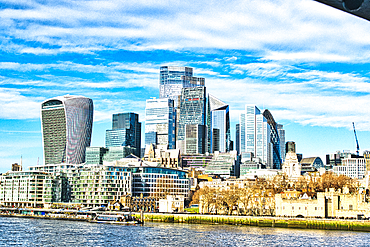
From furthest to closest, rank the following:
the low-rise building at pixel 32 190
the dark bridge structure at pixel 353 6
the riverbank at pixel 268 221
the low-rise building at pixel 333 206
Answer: the low-rise building at pixel 32 190 < the low-rise building at pixel 333 206 < the riverbank at pixel 268 221 < the dark bridge structure at pixel 353 6

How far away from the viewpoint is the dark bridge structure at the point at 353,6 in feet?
25.6

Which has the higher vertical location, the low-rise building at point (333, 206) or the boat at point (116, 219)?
the low-rise building at point (333, 206)

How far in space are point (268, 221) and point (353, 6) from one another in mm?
107673

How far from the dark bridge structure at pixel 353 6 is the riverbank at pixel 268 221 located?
A: 9852cm

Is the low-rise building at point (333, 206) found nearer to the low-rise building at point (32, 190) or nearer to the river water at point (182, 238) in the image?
the river water at point (182, 238)

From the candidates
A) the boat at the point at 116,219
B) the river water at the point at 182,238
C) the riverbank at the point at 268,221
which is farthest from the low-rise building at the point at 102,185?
the river water at the point at 182,238

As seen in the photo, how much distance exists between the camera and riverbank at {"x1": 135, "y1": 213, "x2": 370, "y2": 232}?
331 ft

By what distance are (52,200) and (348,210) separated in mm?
117838

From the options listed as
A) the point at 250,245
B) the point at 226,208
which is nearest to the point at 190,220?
the point at 226,208

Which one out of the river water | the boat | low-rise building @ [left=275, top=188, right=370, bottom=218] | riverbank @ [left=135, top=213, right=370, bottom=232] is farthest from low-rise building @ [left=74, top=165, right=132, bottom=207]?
the river water

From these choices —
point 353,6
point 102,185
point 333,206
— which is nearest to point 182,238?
point 333,206

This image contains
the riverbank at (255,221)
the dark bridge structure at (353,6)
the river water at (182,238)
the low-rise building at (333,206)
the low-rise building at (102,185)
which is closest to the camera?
the dark bridge structure at (353,6)

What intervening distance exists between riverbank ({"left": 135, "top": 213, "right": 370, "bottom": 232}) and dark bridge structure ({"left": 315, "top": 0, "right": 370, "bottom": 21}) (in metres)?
98.5

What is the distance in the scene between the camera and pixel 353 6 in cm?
789
